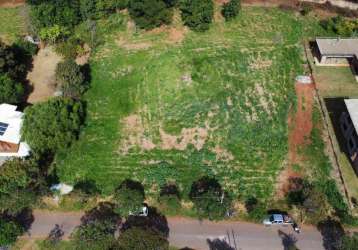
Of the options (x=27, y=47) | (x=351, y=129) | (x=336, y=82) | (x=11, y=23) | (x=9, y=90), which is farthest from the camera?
(x=11, y=23)

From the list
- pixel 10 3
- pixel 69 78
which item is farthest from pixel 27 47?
pixel 10 3

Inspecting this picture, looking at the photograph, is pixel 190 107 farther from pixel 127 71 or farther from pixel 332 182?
pixel 332 182

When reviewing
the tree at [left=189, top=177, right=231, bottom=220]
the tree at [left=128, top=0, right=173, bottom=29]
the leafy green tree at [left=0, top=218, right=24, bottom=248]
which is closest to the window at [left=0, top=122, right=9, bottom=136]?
the leafy green tree at [left=0, top=218, right=24, bottom=248]

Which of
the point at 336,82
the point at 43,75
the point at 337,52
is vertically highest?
the point at 337,52

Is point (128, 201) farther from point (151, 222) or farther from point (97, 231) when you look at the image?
point (97, 231)

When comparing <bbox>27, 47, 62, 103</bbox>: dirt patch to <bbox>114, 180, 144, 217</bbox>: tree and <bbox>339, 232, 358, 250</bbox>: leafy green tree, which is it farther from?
<bbox>339, 232, 358, 250</bbox>: leafy green tree

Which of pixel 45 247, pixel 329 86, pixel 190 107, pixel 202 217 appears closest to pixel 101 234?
pixel 45 247

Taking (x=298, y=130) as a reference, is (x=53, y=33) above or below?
above
